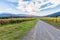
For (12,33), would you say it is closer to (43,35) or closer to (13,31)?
(13,31)

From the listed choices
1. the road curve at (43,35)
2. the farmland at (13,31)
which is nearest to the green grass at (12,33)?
the farmland at (13,31)

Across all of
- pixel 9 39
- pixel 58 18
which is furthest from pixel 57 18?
pixel 9 39

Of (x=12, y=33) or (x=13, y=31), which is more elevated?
(x=12, y=33)

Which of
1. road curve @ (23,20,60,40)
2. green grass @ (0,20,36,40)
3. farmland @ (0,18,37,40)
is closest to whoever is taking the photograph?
green grass @ (0,20,36,40)

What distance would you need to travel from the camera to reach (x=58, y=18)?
249 feet

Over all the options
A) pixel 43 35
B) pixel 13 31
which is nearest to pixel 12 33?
pixel 13 31

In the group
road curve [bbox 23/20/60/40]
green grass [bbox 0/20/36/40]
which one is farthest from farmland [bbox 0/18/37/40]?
road curve [bbox 23/20/60/40]

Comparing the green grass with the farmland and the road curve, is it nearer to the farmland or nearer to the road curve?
the farmland

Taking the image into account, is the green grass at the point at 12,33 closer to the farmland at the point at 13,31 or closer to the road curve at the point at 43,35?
the farmland at the point at 13,31

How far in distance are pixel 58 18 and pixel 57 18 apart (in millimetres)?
617

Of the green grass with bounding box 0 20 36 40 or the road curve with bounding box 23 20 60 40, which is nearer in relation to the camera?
the green grass with bounding box 0 20 36 40

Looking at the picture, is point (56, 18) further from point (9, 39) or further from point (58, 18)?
point (9, 39)

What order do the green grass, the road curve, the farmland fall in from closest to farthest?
1. the green grass
2. the road curve
3. the farmland

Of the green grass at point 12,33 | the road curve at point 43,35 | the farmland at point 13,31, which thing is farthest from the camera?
the farmland at point 13,31
